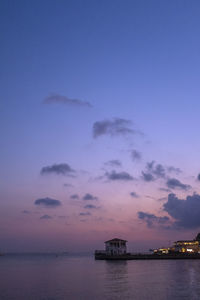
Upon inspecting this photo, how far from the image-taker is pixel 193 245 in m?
145

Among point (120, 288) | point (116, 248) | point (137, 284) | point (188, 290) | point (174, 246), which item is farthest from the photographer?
point (174, 246)

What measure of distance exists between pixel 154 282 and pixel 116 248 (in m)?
75.3

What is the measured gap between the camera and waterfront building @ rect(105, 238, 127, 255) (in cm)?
12950

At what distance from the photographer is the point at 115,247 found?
130625 millimetres

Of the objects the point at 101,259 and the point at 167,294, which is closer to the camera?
the point at 167,294

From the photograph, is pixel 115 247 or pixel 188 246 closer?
pixel 115 247

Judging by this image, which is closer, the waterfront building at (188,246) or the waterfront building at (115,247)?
the waterfront building at (115,247)

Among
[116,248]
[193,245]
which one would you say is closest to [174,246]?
[193,245]

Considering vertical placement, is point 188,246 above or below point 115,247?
below

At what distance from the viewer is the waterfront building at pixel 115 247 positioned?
130 metres

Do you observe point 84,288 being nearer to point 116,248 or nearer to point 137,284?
point 137,284

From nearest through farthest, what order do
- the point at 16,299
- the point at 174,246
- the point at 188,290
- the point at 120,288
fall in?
the point at 16,299
the point at 188,290
the point at 120,288
the point at 174,246

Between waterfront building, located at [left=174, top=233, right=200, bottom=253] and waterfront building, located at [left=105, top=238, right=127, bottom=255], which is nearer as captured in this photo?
waterfront building, located at [left=105, top=238, right=127, bottom=255]

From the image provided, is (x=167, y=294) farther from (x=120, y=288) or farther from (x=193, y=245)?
(x=193, y=245)
